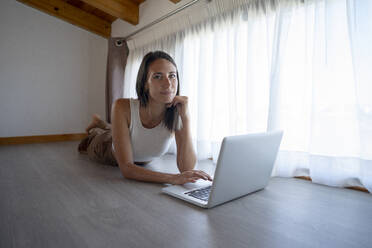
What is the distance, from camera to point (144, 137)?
4.51 feet

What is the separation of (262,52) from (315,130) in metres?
0.64

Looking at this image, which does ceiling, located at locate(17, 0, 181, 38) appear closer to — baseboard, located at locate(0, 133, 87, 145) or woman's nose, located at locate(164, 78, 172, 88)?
baseboard, located at locate(0, 133, 87, 145)

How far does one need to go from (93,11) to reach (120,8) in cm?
96

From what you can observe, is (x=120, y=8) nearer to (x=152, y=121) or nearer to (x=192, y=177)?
(x=152, y=121)

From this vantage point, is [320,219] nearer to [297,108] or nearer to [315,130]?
[315,130]

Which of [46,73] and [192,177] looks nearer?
[192,177]

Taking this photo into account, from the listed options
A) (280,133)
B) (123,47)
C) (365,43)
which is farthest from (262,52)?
(123,47)

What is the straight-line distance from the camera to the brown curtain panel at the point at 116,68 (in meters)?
3.26

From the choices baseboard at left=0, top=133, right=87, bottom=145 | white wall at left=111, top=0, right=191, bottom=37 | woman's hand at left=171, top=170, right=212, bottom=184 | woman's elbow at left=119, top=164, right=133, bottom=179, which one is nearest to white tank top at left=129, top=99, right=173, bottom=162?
woman's elbow at left=119, top=164, right=133, bottom=179

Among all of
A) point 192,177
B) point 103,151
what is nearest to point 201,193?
point 192,177

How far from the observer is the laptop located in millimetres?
766

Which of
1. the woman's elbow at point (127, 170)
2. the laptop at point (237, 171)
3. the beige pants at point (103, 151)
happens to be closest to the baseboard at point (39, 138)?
the beige pants at point (103, 151)

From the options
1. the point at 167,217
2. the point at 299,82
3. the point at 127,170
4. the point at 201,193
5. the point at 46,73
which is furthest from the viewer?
the point at 46,73

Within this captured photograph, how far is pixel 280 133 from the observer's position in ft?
3.15
